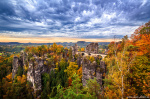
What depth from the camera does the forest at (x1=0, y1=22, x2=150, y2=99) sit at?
9870 mm

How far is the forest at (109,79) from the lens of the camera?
9870 mm

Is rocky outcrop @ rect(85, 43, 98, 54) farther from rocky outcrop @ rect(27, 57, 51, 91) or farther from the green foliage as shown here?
the green foliage

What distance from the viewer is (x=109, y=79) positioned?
13.9 metres

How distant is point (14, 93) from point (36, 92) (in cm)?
653

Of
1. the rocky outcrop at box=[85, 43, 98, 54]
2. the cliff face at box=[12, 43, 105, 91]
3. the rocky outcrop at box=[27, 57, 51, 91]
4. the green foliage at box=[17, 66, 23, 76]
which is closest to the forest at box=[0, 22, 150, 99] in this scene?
the green foliage at box=[17, 66, 23, 76]

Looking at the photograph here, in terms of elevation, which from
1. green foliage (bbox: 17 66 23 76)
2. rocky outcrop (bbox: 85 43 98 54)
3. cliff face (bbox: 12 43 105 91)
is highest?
rocky outcrop (bbox: 85 43 98 54)

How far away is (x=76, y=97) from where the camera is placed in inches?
311

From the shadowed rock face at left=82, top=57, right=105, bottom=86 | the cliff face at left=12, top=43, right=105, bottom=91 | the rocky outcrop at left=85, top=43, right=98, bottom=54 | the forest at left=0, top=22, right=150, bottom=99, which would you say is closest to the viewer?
the forest at left=0, top=22, right=150, bottom=99

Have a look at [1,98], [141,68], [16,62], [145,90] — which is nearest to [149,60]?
[141,68]

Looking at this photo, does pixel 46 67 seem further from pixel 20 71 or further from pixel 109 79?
pixel 109 79

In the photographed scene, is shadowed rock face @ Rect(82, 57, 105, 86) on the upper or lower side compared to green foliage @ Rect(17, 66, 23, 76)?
upper

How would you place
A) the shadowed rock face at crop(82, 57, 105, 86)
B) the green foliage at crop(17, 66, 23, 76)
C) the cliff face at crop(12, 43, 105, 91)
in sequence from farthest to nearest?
the green foliage at crop(17, 66, 23, 76) < the cliff face at crop(12, 43, 105, 91) < the shadowed rock face at crop(82, 57, 105, 86)

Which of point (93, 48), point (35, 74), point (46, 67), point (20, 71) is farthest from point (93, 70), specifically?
point (20, 71)

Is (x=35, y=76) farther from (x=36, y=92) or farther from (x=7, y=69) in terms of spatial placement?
(x=7, y=69)
